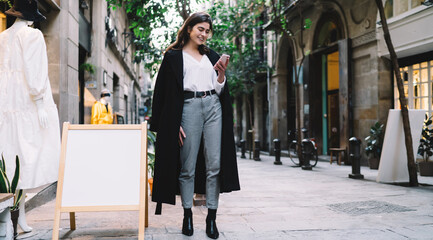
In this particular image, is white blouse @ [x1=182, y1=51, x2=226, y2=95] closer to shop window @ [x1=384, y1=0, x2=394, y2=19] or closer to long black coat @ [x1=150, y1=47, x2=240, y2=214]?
long black coat @ [x1=150, y1=47, x2=240, y2=214]

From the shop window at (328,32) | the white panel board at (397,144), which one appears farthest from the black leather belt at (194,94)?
the shop window at (328,32)

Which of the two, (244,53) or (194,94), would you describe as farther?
(244,53)

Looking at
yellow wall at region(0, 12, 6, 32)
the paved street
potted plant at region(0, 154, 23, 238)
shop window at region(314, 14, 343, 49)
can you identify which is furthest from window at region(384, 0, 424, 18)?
potted plant at region(0, 154, 23, 238)

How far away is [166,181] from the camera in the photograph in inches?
134

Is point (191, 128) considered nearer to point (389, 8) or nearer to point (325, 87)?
point (389, 8)

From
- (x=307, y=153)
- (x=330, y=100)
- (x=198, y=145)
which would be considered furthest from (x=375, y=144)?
(x=198, y=145)

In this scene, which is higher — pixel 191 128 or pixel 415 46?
pixel 415 46

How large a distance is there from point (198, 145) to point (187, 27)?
1.10 m

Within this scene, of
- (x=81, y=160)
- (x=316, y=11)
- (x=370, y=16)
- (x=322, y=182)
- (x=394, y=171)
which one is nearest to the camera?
(x=81, y=160)

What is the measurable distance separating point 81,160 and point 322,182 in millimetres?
5517

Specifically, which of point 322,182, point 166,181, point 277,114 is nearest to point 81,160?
point 166,181

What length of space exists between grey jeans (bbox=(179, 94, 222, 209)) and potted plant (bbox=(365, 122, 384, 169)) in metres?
7.89

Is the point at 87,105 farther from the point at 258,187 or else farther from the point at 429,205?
the point at 429,205

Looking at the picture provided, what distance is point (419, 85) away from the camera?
9.69 m
